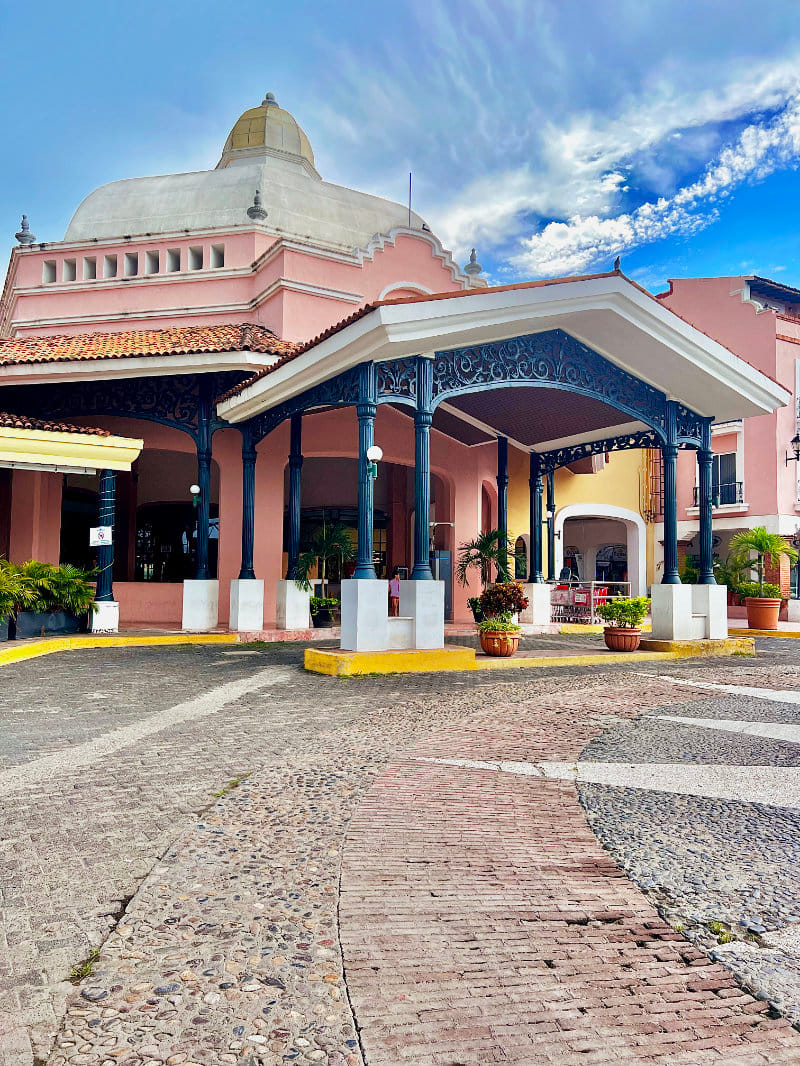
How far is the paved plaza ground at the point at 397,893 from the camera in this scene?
206 centimetres

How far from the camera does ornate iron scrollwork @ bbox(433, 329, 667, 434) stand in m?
10.4

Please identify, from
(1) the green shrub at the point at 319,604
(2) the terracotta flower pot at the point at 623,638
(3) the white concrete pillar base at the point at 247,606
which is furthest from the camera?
(1) the green shrub at the point at 319,604

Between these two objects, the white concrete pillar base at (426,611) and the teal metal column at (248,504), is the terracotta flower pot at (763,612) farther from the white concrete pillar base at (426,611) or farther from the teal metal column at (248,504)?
the teal metal column at (248,504)

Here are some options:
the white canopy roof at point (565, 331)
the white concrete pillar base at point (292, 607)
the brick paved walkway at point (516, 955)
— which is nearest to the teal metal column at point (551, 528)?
the white canopy roof at point (565, 331)

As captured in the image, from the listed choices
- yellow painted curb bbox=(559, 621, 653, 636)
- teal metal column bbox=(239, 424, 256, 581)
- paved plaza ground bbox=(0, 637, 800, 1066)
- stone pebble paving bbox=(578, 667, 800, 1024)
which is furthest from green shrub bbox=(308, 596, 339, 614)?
stone pebble paving bbox=(578, 667, 800, 1024)

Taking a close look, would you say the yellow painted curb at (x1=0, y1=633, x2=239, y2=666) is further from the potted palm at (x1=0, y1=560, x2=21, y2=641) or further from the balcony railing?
the balcony railing

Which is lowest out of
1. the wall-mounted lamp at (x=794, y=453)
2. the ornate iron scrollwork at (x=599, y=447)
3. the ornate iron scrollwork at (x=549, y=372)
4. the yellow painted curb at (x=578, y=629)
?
the yellow painted curb at (x=578, y=629)

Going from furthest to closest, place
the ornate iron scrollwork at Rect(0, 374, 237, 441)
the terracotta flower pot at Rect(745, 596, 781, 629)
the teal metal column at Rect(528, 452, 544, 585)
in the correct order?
1. the terracotta flower pot at Rect(745, 596, 781, 629)
2. the teal metal column at Rect(528, 452, 544, 585)
3. the ornate iron scrollwork at Rect(0, 374, 237, 441)

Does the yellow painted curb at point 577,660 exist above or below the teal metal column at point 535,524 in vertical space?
below

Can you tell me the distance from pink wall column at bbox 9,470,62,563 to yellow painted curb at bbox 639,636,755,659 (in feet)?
38.1

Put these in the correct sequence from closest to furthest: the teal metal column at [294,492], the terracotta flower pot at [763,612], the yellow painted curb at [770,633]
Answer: the teal metal column at [294,492] → the yellow painted curb at [770,633] → the terracotta flower pot at [763,612]

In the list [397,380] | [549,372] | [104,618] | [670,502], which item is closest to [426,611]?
[397,380]

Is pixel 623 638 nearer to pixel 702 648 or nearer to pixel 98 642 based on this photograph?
pixel 702 648

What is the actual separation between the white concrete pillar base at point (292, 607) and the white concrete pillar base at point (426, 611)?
4.55m
